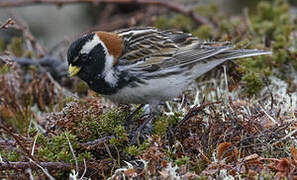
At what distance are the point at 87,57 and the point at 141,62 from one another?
0.47 metres

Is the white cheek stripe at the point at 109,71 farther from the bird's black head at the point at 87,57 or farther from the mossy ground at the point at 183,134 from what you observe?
the mossy ground at the point at 183,134

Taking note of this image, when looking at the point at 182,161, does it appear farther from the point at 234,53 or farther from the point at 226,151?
the point at 234,53

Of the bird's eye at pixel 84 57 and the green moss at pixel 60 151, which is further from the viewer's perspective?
the bird's eye at pixel 84 57

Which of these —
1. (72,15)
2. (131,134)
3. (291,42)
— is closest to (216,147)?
(131,134)

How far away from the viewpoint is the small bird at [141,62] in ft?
12.6

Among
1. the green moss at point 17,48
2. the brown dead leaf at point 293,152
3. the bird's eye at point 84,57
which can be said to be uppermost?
the bird's eye at point 84,57

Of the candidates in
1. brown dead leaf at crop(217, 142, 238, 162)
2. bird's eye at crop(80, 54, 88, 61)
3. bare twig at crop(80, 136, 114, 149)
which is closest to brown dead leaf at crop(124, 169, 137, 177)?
bare twig at crop(80, 136, 114, 149)

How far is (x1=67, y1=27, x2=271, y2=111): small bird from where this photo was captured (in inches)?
152

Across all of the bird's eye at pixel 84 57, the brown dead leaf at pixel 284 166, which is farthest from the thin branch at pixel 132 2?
the brown dead leaf at pixel 284 166

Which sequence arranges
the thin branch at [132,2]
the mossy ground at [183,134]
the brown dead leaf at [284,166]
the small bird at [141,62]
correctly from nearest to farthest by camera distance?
the brown dead leaf at [284,166] < the mossy ground at [183,134] < the small bird at [141,62] < the thin branch at [132,2]

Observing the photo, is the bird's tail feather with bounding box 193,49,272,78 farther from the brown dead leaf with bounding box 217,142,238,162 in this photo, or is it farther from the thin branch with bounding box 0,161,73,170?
the thin branch with bounding box 0,161,73,170

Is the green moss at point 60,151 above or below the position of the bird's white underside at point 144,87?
below

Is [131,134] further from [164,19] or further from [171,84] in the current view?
[164,19]

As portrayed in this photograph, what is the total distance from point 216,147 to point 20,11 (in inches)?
261
